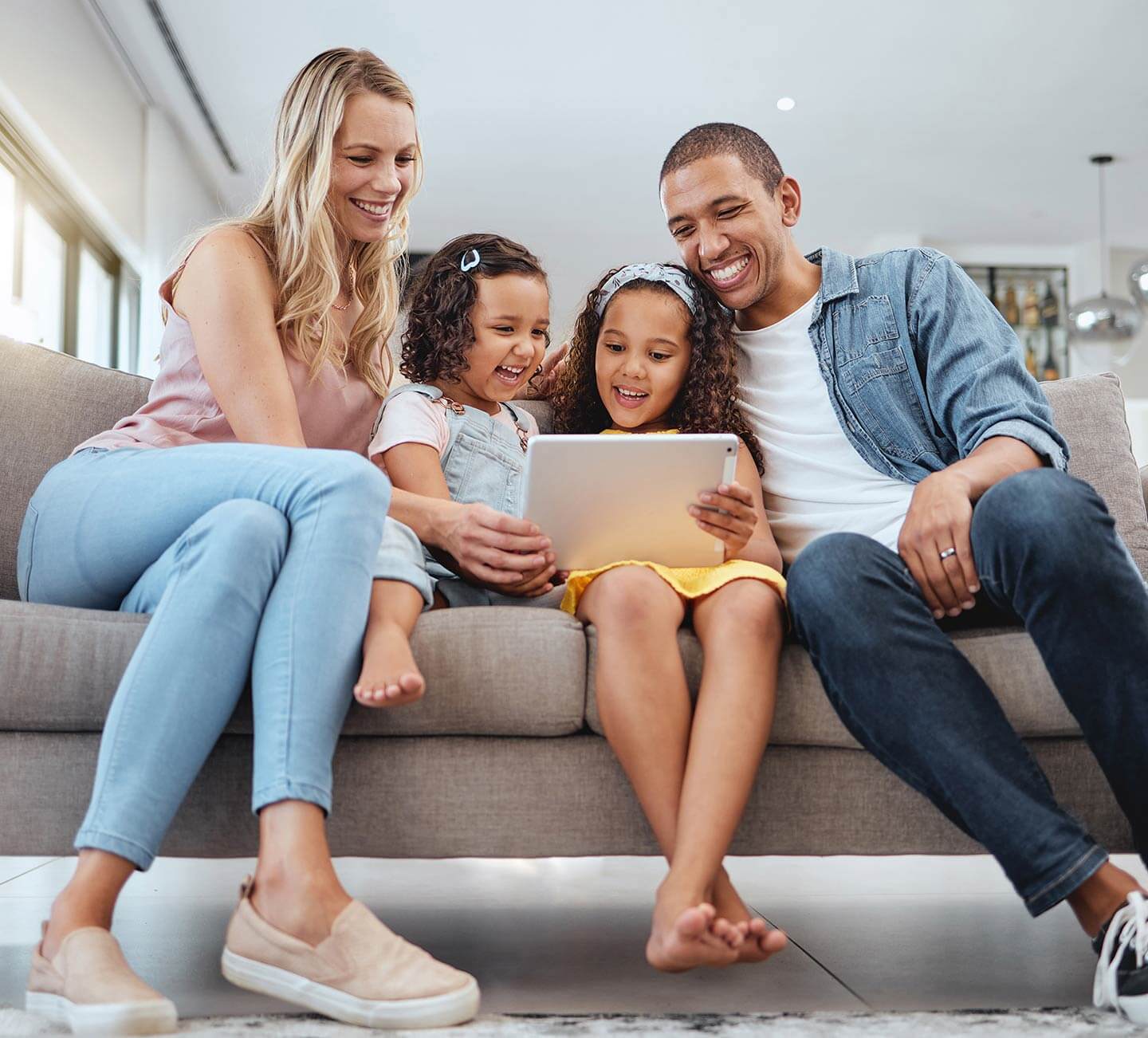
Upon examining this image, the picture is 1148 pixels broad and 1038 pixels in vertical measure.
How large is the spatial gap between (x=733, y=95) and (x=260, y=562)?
4.75m

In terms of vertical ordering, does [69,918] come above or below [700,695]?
below

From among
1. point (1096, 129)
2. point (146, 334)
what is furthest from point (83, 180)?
point (1096, 129)

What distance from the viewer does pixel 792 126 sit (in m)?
5.64

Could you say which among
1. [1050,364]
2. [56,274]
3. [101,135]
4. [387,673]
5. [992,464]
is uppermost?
[101,135]

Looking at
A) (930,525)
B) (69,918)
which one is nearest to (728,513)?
(930,525)

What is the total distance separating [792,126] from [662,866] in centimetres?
435

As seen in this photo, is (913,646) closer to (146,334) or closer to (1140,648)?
(1140,648)

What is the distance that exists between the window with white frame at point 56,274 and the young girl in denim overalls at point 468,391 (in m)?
2.55

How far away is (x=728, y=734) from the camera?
1151 millimetres

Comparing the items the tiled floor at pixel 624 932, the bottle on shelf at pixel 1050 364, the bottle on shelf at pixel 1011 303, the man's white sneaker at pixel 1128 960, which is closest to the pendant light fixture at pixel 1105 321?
the bottle on shelf at pixel 1050 364

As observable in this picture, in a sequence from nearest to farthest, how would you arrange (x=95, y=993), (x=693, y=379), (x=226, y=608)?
(x=95, y=993) → (x=226, y=608) → (x=693, y=379)

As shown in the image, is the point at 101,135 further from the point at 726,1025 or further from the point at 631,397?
the point at 726,1025

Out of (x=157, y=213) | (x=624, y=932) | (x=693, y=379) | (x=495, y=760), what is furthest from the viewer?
(x=157, y=213)

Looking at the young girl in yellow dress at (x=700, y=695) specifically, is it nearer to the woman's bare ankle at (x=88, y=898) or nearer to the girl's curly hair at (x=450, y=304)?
the girl's curly hair at (x=450, y=304)
